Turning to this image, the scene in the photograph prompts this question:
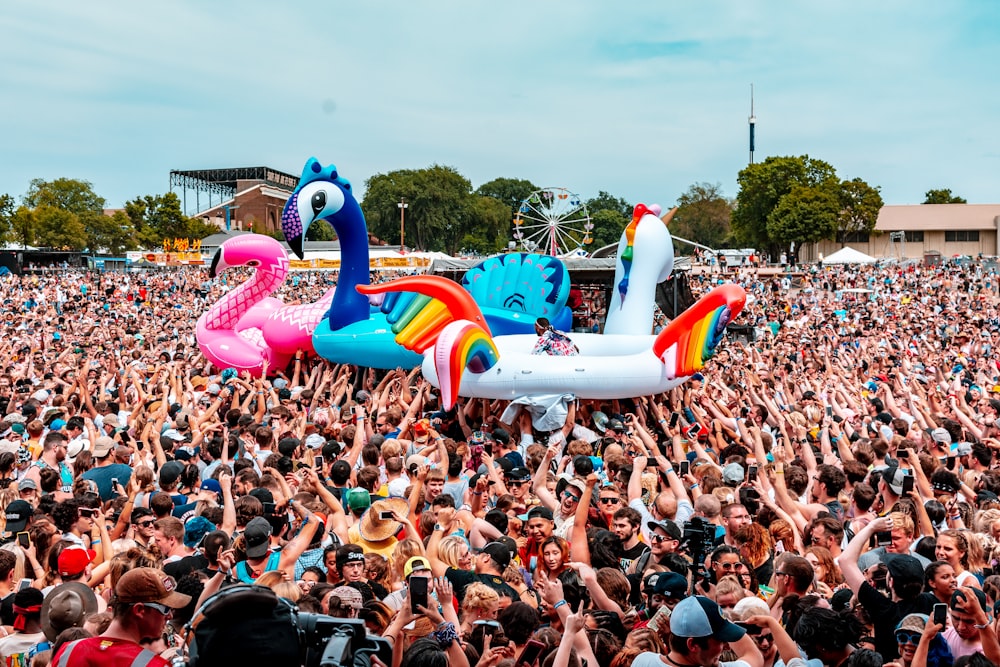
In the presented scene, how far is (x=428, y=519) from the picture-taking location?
465 cm

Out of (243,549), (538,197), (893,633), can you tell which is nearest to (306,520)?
(243,549)

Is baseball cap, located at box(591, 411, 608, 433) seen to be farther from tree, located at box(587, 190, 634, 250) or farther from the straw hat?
tree, located at box(587, 190, 634, 250)

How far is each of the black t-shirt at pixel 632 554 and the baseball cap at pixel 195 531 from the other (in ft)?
6.50

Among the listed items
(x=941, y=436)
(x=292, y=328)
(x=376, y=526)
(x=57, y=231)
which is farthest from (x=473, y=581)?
(x=57, y=231)

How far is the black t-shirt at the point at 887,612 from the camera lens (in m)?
3.49

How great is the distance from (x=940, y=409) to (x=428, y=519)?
6.60m

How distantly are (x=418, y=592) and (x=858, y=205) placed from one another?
2104 inches

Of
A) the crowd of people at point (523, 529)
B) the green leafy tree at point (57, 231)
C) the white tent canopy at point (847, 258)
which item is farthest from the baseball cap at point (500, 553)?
the green leafy tree at point (57, 231)

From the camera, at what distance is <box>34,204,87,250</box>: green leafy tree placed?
64875 millimetres

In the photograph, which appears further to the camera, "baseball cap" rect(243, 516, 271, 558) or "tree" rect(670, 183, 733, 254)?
"tree" rect(670, 183, 733, 254)

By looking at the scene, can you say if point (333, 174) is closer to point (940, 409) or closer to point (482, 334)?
point (482, 334)

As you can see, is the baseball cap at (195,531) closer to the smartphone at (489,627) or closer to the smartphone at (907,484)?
the smartphone at (489,627)

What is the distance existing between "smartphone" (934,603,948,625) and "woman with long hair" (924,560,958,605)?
0.51m

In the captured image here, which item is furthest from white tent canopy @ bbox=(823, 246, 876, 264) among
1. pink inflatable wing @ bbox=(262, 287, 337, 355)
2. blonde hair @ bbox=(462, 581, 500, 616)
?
blonde hair @ bbox=(462, 581, 500, 616)
